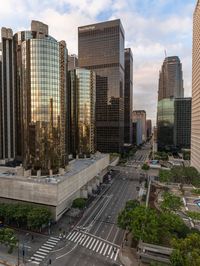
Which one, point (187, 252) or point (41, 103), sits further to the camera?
point (41, 103)

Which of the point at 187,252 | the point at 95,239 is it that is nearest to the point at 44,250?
the point at 95,239

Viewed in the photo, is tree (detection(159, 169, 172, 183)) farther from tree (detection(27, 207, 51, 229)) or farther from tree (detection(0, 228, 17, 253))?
tree (detection(0, 228, 17, 253))

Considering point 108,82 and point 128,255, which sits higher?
point 108,82

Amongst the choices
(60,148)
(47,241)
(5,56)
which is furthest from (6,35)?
(47,241)

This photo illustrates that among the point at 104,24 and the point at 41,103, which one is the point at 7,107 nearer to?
the point at 41,103

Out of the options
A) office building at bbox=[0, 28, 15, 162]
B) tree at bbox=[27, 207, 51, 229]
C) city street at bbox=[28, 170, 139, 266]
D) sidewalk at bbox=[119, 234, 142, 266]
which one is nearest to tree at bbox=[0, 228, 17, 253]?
city street at bbox=[28, 170, 139, 266]

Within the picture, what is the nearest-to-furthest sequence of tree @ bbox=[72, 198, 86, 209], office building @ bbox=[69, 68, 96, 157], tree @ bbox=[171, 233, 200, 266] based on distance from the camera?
tree @ bbox=[171, 233, 200, 266] → tree @ bbox=[72, 198, 86, 209] → office building @ bbox=[69, 68, 96, 157]
